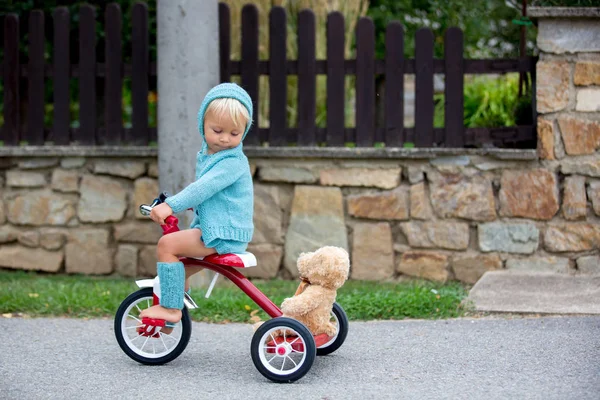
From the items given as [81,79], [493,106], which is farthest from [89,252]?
[493,106]

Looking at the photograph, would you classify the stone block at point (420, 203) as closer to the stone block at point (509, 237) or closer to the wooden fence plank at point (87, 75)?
the stone block at point (509, 237)

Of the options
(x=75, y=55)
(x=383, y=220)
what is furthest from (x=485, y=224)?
(x=75, y=55)

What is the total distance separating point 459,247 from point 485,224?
0.80 ft

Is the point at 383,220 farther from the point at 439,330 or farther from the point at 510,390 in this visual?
A: the point at 510,390

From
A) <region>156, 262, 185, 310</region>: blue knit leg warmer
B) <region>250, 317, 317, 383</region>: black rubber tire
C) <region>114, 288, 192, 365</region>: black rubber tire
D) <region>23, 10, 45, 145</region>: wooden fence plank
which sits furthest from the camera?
<region>23, 10, 45, 145</region>: wooden fence plank

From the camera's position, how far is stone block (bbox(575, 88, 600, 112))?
18.9 feet

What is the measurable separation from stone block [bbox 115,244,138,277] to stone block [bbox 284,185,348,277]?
1.23 m

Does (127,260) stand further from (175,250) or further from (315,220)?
(175,250)

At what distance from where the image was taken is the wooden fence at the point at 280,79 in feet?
20.1

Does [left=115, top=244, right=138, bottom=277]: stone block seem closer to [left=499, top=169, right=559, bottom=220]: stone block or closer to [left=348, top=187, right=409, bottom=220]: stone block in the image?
[left=348, top=187, right=409, bottom=220]: stone block

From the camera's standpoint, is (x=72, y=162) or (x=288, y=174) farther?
(x=72, y=162)

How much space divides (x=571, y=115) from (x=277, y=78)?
2131 millimetres

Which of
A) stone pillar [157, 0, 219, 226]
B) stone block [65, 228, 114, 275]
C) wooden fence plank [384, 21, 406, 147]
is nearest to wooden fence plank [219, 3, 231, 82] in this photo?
stone pillar [157, 0, 219, 226]

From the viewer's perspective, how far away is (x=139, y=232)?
652 centimetres
